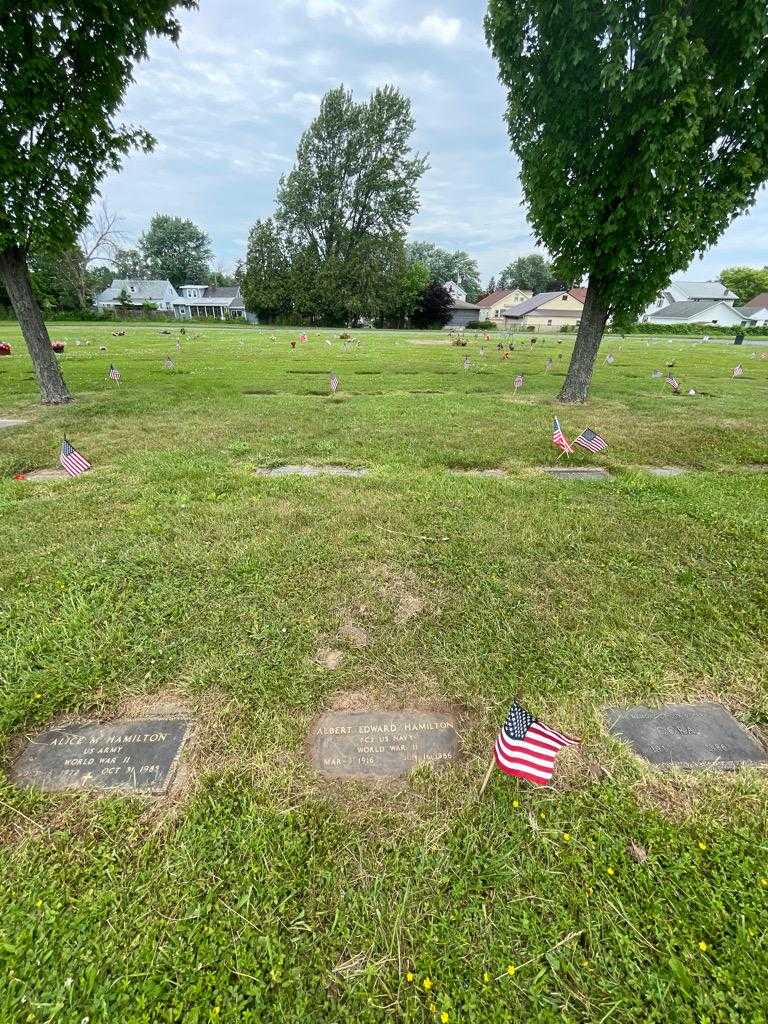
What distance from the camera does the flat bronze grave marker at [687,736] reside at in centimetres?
203

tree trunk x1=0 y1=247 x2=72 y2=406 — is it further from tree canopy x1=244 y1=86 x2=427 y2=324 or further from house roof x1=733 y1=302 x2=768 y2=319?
house roof x1=733 y1=302 x2=768 y2=319

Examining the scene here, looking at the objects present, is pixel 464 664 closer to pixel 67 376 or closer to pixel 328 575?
pixel 328 575

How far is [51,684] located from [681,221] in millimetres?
9372

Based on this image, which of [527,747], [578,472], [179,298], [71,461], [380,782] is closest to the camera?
[527,747]

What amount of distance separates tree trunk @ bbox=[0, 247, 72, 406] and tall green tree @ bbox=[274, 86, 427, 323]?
40.2 m

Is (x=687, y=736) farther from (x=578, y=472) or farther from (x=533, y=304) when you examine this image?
(x=533, y=304)

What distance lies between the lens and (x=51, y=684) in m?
2.35

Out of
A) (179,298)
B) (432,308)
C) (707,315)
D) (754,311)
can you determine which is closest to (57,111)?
(432,308)

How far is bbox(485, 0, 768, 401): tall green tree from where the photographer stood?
623cm

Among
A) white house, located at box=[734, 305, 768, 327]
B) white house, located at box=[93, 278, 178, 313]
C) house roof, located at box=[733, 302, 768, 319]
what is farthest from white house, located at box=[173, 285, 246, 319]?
house roof, located at box=[733, 302, 768, 319]

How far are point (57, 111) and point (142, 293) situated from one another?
70597 mm

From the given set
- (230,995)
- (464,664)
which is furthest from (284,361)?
(230,995)

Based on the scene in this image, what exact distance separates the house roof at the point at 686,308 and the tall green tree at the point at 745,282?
57.9 feet

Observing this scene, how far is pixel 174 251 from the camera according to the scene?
77438mm
